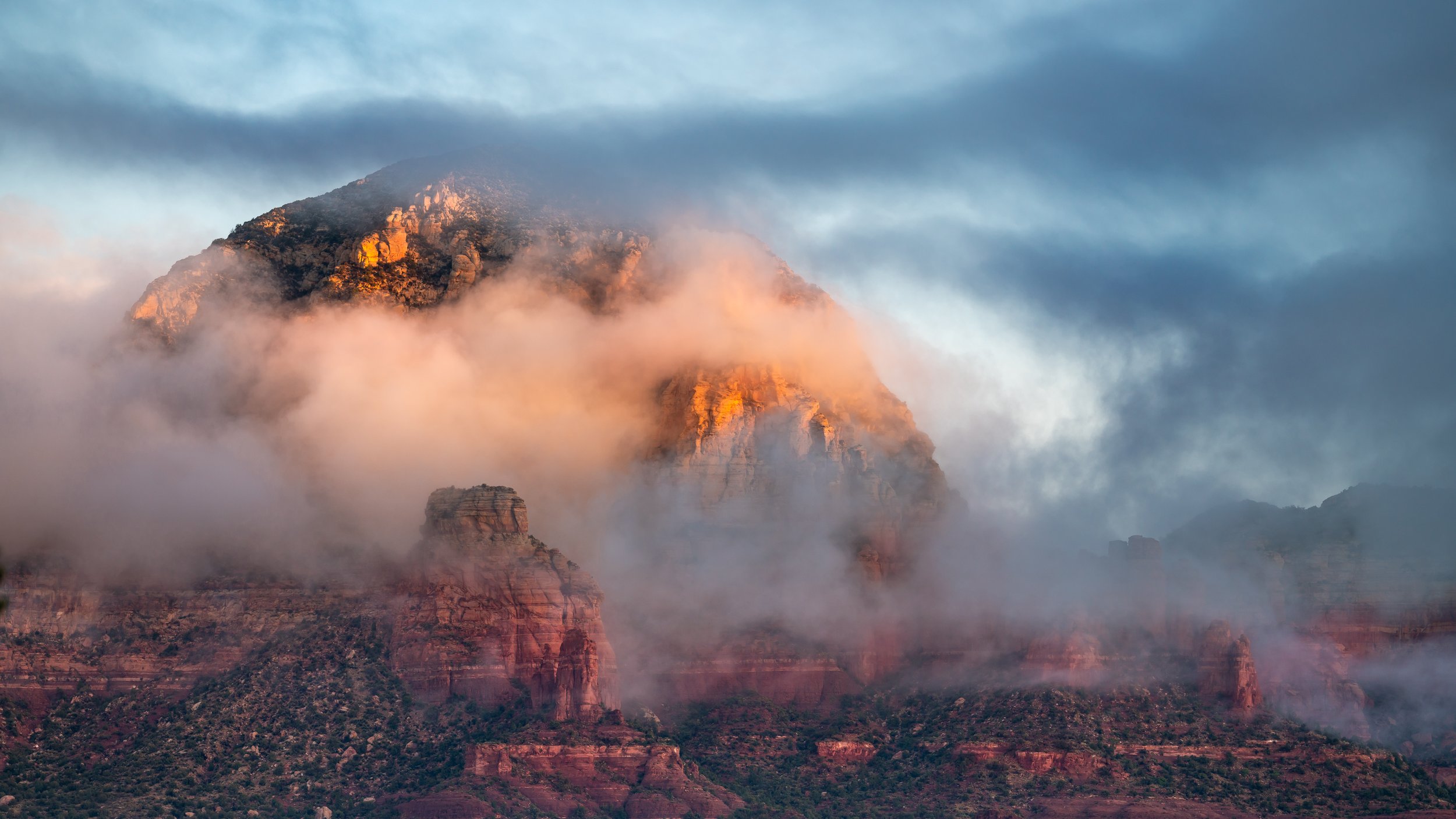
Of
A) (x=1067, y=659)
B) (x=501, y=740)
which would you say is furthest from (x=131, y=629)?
(x=1067, y=659)

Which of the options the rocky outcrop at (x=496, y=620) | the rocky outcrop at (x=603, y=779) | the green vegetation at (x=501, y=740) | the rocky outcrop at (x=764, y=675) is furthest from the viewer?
the rocky outcrop at (x=764, y=675)

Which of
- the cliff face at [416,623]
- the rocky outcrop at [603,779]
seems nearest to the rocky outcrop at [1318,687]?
the rocky outcrop at [603,779]

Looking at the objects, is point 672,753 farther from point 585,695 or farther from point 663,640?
point 663,640

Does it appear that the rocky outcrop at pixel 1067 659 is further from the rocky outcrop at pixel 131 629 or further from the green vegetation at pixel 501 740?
the rocky outcrop at pixel 131 629

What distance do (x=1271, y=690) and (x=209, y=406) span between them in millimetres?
84139

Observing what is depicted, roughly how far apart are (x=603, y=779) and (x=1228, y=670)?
47163mm

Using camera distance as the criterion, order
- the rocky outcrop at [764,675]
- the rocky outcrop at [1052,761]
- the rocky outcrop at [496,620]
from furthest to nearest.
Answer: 1. the rocky outcrop at [764,675]
2. the rocky outcrop at [496,620]
3. the rocky outcrop at [1052,761]

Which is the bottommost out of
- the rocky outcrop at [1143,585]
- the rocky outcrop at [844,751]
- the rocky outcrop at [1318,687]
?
the rocky outcrop at [844,751]

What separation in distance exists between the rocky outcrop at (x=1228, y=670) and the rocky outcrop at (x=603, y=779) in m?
36.8

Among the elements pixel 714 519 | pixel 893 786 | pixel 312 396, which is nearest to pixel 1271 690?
pixel 893 786

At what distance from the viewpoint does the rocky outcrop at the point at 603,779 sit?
16462cm

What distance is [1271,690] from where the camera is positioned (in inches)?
7298

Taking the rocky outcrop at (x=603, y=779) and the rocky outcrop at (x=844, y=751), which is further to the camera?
the rocky outcrop at (x=844, y=751)

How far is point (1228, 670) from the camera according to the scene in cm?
18250
